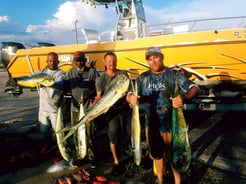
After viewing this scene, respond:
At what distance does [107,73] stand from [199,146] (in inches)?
101

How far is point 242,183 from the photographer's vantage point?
2.80 meters

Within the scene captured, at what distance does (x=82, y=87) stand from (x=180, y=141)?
192 cm

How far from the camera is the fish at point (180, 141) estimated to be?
2.16 meters

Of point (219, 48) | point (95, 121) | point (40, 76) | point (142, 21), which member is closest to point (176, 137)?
point (95, 121)

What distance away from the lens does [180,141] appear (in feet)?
7.14

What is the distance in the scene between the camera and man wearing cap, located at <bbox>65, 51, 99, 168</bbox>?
11.0ft

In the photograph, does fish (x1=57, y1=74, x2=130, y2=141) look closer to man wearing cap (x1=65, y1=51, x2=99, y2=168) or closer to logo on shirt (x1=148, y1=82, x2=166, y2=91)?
logo on shirt (x1=148, y1=82, x2=166, y2=91)

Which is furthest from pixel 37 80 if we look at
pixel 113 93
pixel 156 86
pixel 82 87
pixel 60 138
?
pixel 156 86

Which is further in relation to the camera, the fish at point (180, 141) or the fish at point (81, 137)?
the fish at point (81, 137)

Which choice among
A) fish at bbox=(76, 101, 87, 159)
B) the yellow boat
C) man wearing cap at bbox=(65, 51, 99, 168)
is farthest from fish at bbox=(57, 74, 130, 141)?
the yellow boat

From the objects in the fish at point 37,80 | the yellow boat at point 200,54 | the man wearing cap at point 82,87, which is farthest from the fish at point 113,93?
the yellow boat at point 200,54

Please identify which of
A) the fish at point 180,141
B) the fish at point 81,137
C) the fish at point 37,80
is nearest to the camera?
the fish at point 180,141

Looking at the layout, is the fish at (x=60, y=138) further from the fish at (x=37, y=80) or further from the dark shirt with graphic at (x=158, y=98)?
the dark shirt with graphic at (x=158, y=98)

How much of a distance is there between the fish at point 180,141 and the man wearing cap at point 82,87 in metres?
1.59
